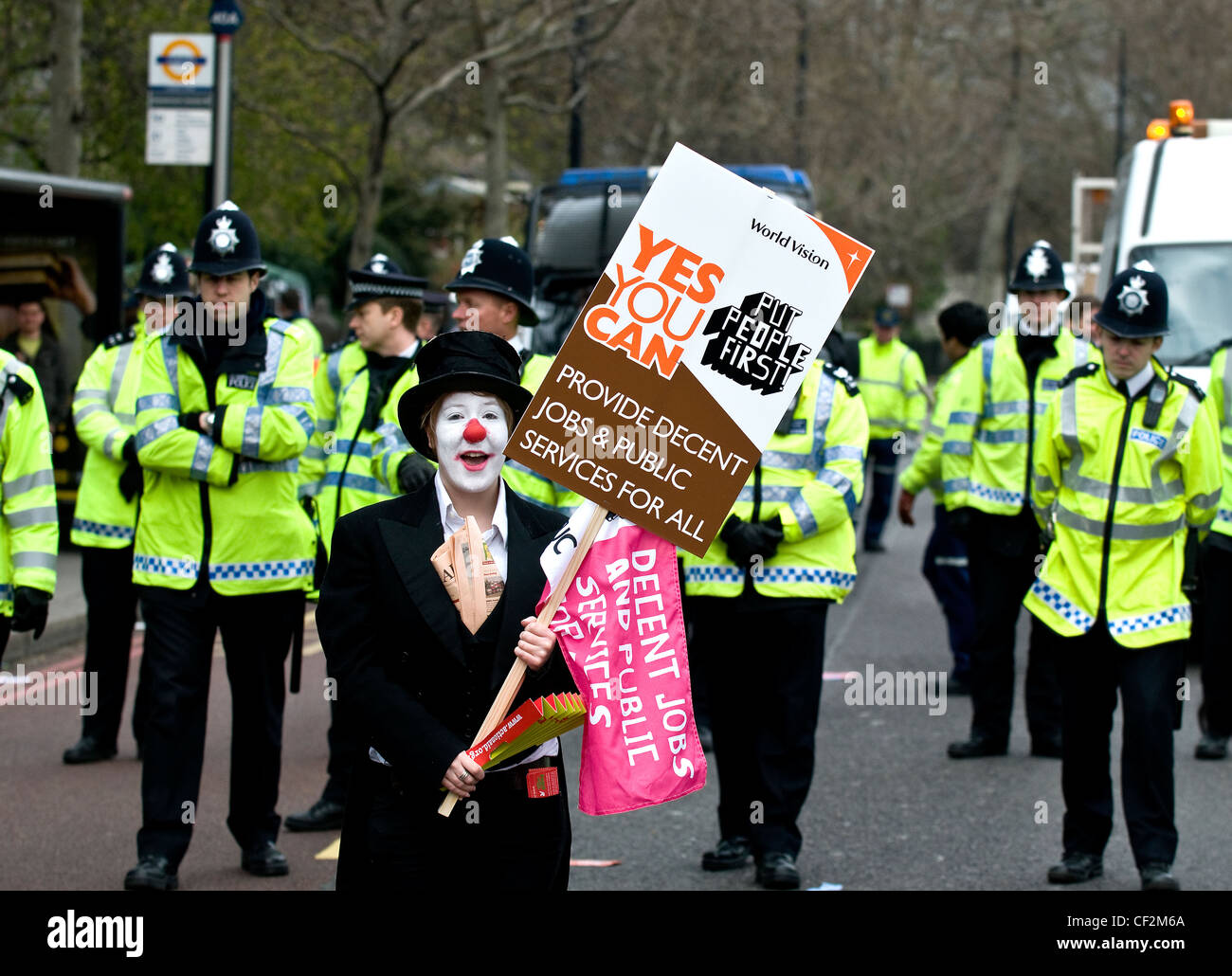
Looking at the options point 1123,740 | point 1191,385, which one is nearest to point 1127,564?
point 1123,740

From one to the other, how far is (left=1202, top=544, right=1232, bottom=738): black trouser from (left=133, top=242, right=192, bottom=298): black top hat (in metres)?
4.86

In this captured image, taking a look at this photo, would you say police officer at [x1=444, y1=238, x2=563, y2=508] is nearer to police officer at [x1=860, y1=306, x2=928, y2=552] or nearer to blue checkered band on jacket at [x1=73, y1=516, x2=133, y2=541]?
blue checkered band on jacket at [x1=73, y1=516, x2=133, y2=541]

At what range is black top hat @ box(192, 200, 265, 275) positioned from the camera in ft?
19.8

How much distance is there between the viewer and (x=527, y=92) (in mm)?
27266

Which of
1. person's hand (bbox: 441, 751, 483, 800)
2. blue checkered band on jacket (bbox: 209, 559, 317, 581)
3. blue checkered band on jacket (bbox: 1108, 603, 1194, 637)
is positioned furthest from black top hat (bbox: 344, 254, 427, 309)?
person's hand (bbox: 441, 751, 483, 800)

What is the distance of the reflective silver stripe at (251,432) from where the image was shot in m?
6.02

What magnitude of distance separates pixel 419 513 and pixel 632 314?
0.65 m

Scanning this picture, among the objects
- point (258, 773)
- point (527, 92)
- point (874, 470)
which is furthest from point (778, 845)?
point (527, 92)

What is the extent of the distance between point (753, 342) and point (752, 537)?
242 centimetres

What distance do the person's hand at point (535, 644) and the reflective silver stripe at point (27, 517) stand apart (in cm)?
232

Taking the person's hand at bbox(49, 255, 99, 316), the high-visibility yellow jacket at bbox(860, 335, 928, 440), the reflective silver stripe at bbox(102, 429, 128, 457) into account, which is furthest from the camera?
the high-visibility yellow jacket at bbox(860, 335, 928, 440)

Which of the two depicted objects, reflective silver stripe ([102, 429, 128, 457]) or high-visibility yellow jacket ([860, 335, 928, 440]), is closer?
reflective silver stripe ([102, 429, 128, 457])

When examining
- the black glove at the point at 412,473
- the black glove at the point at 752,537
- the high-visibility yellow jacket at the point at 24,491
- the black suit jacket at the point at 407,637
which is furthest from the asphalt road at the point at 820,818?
the black suit jacket at the point at 407,637
